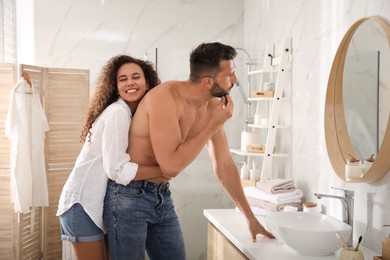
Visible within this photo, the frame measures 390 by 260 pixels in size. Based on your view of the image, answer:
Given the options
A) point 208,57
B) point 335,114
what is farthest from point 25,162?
point 335,114

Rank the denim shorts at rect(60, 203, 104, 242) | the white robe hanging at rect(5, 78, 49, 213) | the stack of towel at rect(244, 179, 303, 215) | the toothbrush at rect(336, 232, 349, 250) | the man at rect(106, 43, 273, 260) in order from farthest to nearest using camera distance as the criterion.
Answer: the white robe hanging at rect(5, 78, 49, 213) < the stack of towel at rect(244, 179, 303, 215) < the denim shorts at rect(60, 203, 104, 242) < the man at rect(106, 43, 273, 260) < the toothbrush at rect(336, 232, 349, 250)

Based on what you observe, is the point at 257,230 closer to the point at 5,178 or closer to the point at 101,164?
the point at 101,164

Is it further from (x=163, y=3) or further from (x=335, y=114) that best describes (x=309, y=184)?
(x=163, y=3)

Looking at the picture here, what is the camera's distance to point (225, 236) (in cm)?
252

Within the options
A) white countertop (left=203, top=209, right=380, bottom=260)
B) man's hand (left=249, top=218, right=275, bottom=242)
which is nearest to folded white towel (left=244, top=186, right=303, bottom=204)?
white countertop (left=203, top=209, right=380, bottom=260)

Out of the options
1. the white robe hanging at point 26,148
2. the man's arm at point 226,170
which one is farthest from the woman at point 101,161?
the white robe hanging at point 26,148

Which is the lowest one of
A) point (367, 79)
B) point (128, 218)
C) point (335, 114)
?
point (128, 218)

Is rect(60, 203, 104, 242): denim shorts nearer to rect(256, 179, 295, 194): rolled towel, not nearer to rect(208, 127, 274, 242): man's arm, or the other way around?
rect(208, 127, 274, 242): man's arm

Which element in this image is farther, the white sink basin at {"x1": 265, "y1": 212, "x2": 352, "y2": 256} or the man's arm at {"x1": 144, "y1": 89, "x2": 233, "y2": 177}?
the man's arm at {"x1": 144, "y1": 89, "x2": 233, "y2": 177}

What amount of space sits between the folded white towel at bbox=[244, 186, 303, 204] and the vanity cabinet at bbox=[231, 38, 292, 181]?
0.30 meters

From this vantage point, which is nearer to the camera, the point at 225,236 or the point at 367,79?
the point at 367,79

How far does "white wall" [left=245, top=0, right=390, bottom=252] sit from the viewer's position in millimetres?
2150

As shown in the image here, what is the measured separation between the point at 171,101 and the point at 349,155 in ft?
3.01

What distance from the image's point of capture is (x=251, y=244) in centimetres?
219
